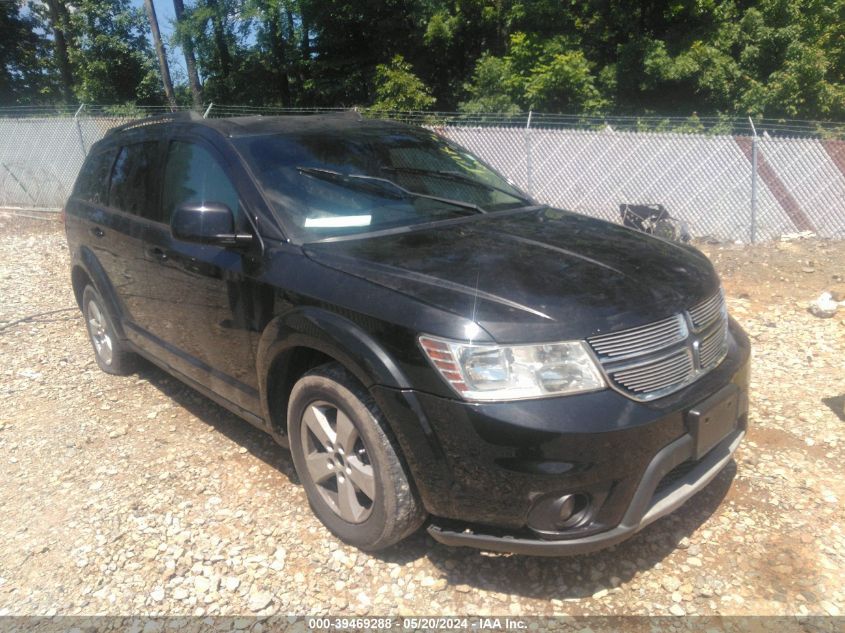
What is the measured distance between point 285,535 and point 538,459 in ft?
4.72

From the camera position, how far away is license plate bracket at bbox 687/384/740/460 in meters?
2.47

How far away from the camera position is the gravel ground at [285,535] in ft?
8.70

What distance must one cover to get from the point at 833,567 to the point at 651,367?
48.6 inches

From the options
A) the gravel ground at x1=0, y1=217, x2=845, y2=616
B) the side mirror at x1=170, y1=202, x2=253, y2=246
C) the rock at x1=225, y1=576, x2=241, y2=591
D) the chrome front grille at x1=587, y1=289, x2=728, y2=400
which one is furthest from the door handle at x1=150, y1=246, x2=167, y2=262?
the chrome front grille at x1=587, y1=289, x2=728, y2=400

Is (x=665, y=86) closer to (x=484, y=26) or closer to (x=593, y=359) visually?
(x=484, y=26)

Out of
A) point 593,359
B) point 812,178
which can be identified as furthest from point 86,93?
point 593,359

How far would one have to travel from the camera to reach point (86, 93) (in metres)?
26.7

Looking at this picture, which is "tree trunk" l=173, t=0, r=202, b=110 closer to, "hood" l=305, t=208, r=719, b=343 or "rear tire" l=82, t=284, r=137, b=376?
"rear tire" l=82, t=284, r=137, b=376

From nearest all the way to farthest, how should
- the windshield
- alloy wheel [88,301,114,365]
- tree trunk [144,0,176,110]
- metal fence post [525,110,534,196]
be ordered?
the windshield < alloy wheel [88,301,114,365] < metal fence post [525,110,534,196] < tree trunk [144,0,176,110]

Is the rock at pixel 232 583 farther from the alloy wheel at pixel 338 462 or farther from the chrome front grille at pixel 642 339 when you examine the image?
the chrome front grille at pixel 642 339

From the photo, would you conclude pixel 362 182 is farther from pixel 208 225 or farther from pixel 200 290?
pixel 200 290

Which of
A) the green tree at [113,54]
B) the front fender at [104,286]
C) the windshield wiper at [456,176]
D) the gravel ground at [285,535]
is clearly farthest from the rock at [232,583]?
the green tree at [113,54]

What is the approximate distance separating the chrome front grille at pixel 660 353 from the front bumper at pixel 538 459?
0.06m

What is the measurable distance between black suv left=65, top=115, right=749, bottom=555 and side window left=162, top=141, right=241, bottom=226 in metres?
0.01
